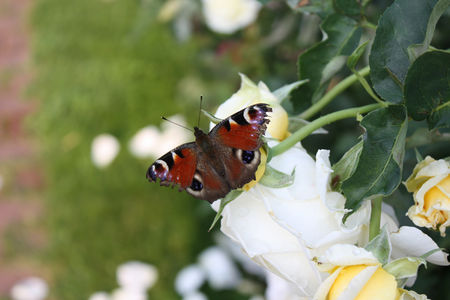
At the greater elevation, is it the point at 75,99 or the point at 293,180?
the point at 293,180

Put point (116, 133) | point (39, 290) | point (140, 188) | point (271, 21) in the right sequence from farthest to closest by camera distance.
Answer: point (116, 133)
point (140, 188)
point (39, 290)
point (271, 21)

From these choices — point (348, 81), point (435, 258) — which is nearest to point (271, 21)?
point (348, 81)

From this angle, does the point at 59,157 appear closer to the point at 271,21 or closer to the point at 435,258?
the point at 271,21

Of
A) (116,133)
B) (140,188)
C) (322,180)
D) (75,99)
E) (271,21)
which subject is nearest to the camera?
(322,180)

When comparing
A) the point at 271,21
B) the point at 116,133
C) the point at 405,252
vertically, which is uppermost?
the point at 405,252

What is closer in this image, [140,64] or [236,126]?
[236,126]

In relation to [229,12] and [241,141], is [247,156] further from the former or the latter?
[229,12]

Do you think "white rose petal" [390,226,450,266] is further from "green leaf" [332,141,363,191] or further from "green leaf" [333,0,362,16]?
"green leaf" [333,0,362,16]
